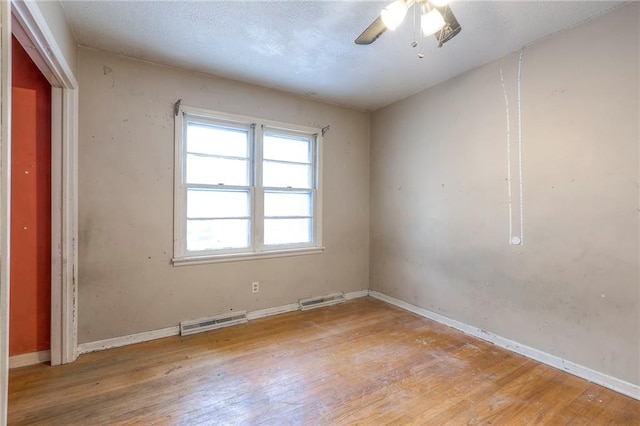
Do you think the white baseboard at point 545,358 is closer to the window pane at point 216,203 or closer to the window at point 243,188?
the window at point 243,188

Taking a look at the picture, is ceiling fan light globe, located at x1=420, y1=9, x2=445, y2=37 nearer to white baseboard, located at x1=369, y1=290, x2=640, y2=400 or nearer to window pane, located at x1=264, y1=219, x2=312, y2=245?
window pane, located at x1=264, y1=219, x2=312, y2=245

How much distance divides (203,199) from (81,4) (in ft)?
5.63

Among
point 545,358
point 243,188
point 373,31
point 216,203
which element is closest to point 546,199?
point 545,358

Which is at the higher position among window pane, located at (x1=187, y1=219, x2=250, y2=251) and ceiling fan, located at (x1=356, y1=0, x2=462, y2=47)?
ceiling fan, located at (x1=356, y1=0, x2=462, y2=47)

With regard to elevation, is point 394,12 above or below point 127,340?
above

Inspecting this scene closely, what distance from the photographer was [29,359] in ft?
7.57

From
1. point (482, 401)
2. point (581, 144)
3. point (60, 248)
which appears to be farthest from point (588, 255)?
point (60, 248)

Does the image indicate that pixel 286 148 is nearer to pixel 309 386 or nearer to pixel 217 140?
pixel 217 140

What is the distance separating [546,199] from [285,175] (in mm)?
2557

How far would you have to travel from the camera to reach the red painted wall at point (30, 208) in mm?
2238

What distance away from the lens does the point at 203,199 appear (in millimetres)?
3104

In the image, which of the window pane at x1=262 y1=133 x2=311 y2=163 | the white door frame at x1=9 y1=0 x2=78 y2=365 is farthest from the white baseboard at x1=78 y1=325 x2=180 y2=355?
the window pane at x1=262 y1=133 x2=311 y2=163

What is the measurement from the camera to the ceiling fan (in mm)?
1604

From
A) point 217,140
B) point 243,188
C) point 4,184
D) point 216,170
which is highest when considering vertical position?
point 217,140
